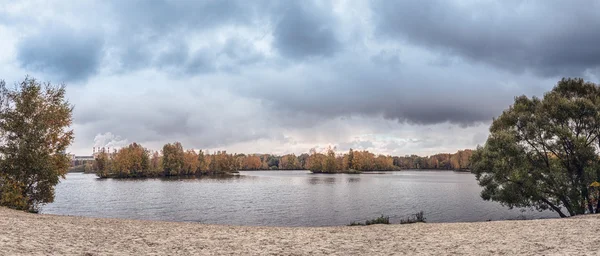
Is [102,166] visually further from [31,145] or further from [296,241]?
[296,241]

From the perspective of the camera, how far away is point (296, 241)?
18.4m

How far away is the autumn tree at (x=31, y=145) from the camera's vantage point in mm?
31781

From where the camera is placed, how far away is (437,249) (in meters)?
15.9

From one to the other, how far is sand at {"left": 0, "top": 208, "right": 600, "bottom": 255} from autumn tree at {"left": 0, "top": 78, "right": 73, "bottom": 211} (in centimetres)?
1535

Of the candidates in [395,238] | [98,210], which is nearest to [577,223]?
[395,238]

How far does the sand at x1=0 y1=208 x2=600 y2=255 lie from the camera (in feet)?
47.0

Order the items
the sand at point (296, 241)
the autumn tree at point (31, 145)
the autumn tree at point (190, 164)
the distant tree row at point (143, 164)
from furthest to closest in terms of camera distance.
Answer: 1. the autumn tree at point (190, 164)
2. the distant tree row at point (143, 164)
3. the autumn tree at point (31, 145)
4. the sand at point (296, 241)

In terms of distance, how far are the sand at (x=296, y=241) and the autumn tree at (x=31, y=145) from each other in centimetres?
1535

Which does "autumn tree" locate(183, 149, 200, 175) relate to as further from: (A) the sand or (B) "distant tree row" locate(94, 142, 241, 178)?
(A) the sand

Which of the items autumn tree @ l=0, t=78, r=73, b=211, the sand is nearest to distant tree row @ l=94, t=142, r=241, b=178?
autumn tree @ l=0, t=78, r=73, b=211

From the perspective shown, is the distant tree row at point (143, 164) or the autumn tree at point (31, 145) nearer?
the autumn tree at point (31, 145)

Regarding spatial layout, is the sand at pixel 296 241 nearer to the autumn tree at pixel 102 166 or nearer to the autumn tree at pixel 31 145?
the autumn tree at pixel 31 145

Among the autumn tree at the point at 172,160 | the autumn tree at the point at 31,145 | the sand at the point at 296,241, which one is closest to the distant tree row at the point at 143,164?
the autumn tree at the point at 172,160

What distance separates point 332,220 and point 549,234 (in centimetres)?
2268
